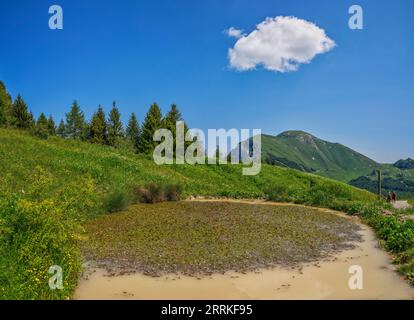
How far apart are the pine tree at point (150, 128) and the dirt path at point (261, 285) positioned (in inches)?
1750

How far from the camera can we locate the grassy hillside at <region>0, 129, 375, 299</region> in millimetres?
10102

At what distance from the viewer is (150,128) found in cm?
5928

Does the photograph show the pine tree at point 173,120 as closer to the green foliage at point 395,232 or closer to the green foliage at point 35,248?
the green foliage at point 395,232

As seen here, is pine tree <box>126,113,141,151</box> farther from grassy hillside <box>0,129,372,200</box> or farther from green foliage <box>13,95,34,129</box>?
grassy hillside <box>0,129,372,200</box>

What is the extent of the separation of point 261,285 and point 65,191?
7819 millimetres

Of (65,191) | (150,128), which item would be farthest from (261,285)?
(150,128)

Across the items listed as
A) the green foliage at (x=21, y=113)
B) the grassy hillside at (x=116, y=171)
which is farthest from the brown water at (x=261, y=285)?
the green foliage at (x=21, y=113)

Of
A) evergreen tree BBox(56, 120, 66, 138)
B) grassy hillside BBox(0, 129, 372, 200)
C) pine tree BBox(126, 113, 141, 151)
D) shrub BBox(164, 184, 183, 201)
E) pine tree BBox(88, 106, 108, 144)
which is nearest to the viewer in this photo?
grassy hillside BBox(0, 129, 372, 200)

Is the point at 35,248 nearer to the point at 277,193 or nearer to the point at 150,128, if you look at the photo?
the point at 277,193

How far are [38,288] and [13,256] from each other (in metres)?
1.49

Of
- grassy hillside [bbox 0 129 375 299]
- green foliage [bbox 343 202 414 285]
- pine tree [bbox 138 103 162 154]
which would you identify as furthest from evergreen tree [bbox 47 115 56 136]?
green foliage [bbox 343 202 414 285]

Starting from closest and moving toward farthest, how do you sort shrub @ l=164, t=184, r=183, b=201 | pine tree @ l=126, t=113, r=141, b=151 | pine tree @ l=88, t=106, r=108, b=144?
shrub @ l=164, t=184, r=183, b=201 < pine tree @ l=88, t=106, r=108, b=144 < pine tree @ l=126, t=113, r=141, b=151
